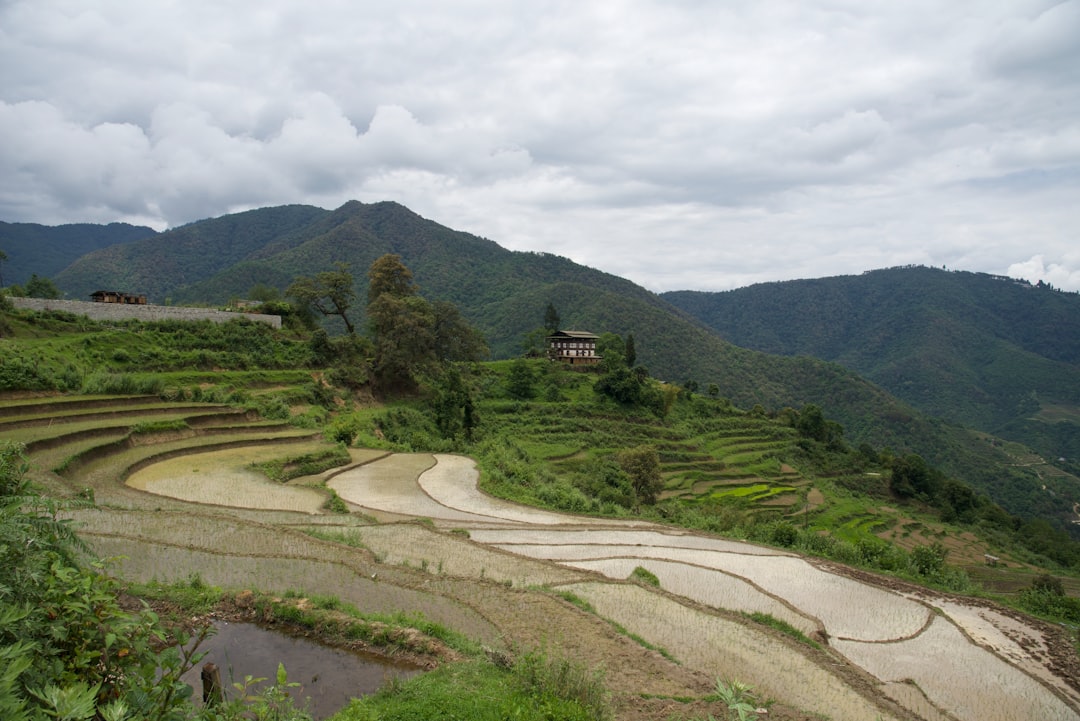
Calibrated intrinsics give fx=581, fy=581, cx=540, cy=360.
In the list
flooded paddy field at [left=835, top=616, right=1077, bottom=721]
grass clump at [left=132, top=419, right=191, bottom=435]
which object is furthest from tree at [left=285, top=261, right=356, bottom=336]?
flooded paddy field at [left=835, top=616, right=1077, bottom=721]

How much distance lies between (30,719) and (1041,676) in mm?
13941

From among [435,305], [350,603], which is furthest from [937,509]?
[350,603]

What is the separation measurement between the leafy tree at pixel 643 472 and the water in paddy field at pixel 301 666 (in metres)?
28.3

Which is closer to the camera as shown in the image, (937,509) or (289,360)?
(289,360)

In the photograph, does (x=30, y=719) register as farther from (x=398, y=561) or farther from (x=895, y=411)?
(x=895, y=411)

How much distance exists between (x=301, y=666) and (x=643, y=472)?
2976 cm

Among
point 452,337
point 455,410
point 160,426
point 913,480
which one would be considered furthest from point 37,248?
point 913,480

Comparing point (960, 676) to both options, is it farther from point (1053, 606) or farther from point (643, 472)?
point (643, 472)

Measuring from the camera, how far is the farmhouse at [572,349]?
69.9 m

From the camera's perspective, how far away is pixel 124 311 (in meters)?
34.7

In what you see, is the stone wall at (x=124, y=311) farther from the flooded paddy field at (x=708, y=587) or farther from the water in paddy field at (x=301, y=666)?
the flooded paddy field at (x=708, y=587)

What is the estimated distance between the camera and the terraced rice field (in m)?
9.00

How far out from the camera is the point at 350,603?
31.5ft

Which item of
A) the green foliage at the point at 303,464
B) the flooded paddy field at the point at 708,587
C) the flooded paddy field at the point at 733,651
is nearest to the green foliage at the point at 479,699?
the flooded paddy field at the point at 733,651
